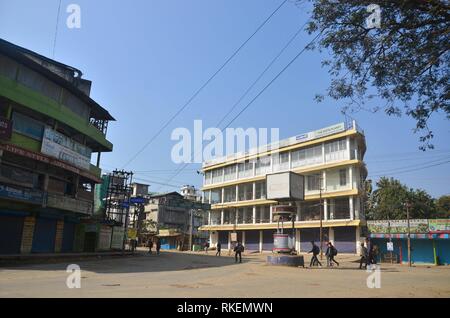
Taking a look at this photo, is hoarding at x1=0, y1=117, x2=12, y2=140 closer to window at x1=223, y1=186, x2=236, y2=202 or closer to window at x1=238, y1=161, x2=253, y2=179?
window at x1=238, y1=161, x2=253, y2=179

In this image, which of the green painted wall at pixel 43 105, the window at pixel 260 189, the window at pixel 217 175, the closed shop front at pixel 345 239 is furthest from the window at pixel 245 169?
the green painted wall at pixel 43 105

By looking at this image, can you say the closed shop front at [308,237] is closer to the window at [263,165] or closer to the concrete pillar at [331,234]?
the concrete pillar at [331,234]

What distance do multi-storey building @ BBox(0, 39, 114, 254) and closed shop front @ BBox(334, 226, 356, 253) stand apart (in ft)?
88.9

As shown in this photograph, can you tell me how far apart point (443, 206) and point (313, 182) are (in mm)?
21431

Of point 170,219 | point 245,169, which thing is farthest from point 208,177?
point 170,219

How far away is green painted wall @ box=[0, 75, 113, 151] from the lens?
23281 millimetres

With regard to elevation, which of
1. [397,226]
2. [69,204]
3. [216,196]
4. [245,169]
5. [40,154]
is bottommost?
[397,226]

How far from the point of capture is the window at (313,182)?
47656 millimetres

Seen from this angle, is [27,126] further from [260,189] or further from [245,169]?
[245,169]

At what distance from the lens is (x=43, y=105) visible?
2583 centimetres

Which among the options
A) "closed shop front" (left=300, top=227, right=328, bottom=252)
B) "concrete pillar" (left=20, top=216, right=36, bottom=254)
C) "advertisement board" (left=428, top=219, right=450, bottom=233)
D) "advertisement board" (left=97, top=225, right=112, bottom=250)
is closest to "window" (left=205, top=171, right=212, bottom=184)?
"closed shop front" (left=300, top=227, right=328, bottom=252)

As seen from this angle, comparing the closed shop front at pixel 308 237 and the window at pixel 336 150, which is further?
the closed shop front at pixel 308 237
